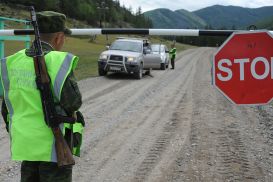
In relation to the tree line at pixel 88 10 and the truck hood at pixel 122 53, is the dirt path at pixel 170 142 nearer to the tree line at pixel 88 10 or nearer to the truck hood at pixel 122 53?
the truck hood at pixel 122 53

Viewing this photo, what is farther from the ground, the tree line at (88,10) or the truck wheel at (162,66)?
the tree line at (88,10)

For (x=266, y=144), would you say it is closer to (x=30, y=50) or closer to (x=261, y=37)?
(x=261, y=37)

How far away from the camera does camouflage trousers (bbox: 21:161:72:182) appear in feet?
9.94

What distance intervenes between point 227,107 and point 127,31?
708cm

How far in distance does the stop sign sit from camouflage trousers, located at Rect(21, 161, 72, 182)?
4.99ft

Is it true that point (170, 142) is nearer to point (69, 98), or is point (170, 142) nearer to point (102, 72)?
point (69, 98)

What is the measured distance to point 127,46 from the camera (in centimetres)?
2156

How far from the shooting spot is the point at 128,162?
641cm

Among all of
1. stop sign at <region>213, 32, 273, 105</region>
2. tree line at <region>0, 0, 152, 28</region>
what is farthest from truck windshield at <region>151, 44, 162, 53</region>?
tree line at <region>0, 0, 152, 28</region>

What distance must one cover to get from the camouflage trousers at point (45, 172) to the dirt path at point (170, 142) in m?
2.21

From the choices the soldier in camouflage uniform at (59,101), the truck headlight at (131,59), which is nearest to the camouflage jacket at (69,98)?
the soldier in camouflage uniform at (59,101)

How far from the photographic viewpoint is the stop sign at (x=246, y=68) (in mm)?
3740

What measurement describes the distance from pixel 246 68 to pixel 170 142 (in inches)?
157

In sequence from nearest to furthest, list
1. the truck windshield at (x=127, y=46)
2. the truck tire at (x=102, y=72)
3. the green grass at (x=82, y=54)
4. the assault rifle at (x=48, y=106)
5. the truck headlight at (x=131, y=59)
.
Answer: the assault rifle at (x=48, y=106)
the truck headlight at (x=131, y=59)
the truck tire at (x=102, y=72)
the truck windshield at (x=127, y=46)
the green grass at (x=82, y=54)
